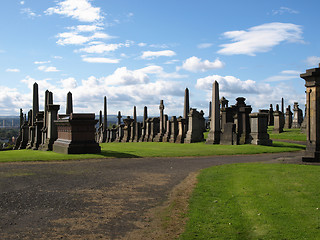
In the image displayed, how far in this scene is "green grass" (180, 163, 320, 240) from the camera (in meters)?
5.24

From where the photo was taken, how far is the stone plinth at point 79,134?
18.1 m

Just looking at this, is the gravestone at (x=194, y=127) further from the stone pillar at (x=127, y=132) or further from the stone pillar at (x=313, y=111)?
the stone pillar at (x=313, y=111)

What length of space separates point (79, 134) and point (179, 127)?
15.2 metres

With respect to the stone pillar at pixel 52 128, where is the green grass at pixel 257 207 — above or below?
below

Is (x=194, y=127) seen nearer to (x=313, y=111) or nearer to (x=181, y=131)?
(x=181, y=131)

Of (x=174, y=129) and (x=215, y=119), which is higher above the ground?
(x=215, y=119)

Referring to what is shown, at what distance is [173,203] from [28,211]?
10.5 ft

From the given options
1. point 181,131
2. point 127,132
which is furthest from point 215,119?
point 127,132

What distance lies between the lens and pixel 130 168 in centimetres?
Result: 1322

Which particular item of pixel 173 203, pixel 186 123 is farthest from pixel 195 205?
pixel 186 123

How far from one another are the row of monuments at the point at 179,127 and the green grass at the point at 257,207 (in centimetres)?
440

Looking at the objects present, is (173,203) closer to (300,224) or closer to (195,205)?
(195,205)

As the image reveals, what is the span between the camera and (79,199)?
7.64 m

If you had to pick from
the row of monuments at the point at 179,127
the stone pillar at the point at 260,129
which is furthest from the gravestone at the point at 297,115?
the stone pillar at the point at 260,129
